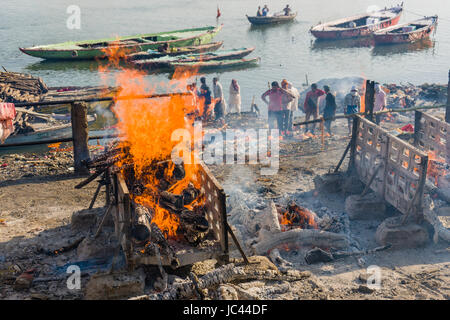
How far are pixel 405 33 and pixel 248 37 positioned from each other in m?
15.2

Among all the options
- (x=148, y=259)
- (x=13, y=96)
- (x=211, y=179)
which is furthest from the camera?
(x=13, y=96)

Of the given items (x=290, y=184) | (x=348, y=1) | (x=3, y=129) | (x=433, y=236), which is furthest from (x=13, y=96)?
(x=348, y=1)

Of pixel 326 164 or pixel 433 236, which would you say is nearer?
pixel 433 236

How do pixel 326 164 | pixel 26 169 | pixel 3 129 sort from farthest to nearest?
pixel 326 164
pixel 26 169
pixel 3 129

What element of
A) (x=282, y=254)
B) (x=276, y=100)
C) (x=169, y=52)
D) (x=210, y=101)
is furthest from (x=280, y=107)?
(x=169, y=52)

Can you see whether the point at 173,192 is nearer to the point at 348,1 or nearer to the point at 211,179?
the point at 211,179

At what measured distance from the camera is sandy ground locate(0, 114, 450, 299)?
6593 mm

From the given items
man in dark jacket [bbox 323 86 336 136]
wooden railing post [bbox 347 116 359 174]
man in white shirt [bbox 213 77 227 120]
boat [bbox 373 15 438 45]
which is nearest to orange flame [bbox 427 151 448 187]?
wooden railing post [bbox 347 116 359 174]

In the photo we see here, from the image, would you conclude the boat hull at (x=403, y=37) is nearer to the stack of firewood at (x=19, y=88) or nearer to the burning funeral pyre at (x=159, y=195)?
the stack of firewood at (x=19, y=88)

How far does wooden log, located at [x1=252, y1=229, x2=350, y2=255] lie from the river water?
57.2ft

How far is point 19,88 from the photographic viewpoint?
19.8 meters

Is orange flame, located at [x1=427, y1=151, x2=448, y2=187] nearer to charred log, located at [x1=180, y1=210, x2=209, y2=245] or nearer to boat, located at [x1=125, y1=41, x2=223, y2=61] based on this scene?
charred log, located at [x1=180, y1=210, x2=209, y2=245]

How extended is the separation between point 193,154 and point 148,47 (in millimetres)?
28984

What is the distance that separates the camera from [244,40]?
4619 centimetres
